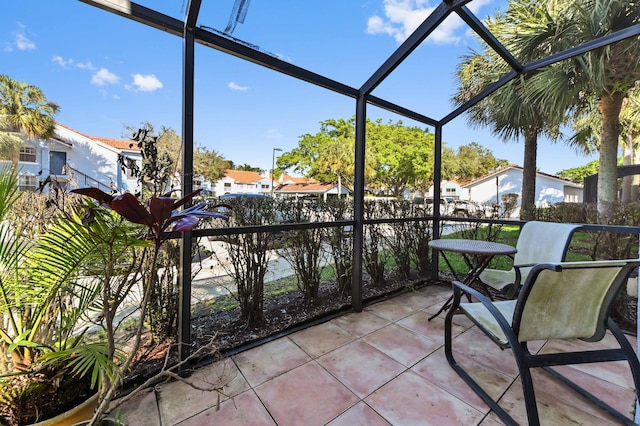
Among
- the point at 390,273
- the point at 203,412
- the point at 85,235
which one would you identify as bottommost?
the point at 203,412

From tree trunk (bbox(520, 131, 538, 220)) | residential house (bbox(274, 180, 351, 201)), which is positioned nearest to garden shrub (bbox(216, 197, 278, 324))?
residential house (bbox(274, 180, 351, 201))

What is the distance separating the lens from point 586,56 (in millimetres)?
3488

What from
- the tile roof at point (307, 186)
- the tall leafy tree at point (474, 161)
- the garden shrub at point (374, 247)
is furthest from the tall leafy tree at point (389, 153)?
the tall leafy tree at point (474, 161)

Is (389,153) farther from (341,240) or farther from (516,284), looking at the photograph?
(516,284)

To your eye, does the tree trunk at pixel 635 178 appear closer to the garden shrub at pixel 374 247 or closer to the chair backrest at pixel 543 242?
the chair backrest at pixel 543 242

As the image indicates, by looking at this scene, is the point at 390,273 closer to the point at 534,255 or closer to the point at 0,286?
the point at 534,255

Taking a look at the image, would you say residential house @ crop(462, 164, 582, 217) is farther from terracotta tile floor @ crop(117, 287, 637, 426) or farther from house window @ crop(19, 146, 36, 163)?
house window @ crop(19, 146, 36, 163)

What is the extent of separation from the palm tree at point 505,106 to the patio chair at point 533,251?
2.61 metres

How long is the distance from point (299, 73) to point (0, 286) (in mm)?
2249

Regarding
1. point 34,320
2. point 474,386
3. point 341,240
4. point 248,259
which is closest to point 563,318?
point 474,386

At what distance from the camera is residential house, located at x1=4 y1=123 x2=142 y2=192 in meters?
1.86

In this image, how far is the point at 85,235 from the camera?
1.28 m

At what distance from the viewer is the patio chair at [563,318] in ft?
4.40

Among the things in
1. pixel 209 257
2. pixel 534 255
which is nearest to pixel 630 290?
pixel 534 255
